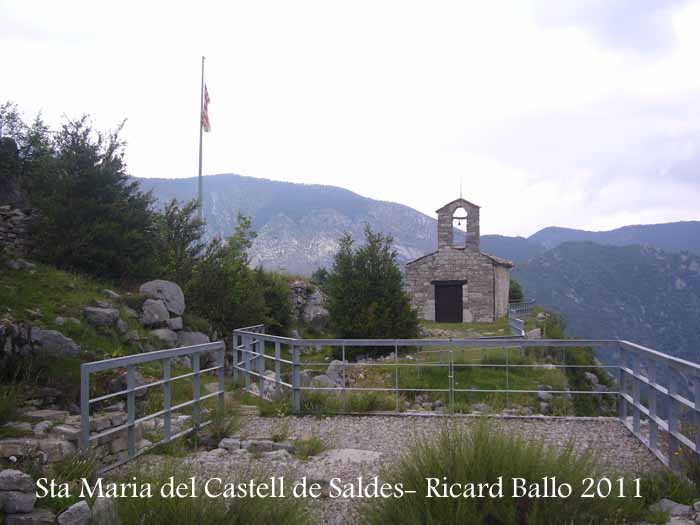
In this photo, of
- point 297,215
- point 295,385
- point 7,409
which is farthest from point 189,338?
point 297,215

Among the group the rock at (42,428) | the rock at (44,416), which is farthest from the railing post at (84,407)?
the rock at (44,416)

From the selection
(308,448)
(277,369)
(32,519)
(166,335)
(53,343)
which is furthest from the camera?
(166,335)

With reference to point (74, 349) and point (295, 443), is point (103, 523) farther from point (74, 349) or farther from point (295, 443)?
point (74, 349)

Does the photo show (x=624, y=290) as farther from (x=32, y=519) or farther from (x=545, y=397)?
(x=32, y=519)

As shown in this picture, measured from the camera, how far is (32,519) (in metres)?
3.99

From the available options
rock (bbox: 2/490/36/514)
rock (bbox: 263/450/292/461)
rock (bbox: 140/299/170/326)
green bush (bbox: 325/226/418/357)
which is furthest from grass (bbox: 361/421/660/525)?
green bush (bbox: 325/226/418/357)

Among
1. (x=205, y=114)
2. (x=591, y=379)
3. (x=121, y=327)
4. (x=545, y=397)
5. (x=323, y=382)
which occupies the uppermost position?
(x=205, y=114)

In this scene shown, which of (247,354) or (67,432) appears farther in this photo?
(247,354)

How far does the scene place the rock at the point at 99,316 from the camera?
11414mm

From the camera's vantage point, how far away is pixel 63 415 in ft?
23.7

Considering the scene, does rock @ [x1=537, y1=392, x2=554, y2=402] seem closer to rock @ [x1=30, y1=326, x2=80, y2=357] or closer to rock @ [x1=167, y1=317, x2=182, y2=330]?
rock @ [x1=167, y1=317, x2=182, y2=330]

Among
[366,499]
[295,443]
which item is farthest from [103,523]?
[295,443]

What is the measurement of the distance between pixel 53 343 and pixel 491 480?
8.14m

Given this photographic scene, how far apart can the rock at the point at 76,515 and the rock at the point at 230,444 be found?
2.71 meters
